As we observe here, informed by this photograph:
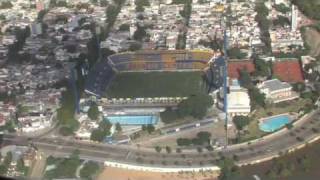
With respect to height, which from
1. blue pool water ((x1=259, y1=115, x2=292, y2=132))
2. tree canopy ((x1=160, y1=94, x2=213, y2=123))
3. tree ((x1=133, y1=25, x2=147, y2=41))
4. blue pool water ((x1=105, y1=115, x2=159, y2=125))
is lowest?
blue pool water ((x1=105, y1=115, x2=159, y2=125))

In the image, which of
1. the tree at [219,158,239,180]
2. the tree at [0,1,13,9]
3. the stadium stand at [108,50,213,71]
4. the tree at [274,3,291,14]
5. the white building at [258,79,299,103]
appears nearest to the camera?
the tree at [219,158,239,180]

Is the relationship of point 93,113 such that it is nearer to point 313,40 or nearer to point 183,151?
point 183,151

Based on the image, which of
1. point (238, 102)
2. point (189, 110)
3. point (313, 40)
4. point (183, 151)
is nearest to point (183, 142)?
point (183, 151)

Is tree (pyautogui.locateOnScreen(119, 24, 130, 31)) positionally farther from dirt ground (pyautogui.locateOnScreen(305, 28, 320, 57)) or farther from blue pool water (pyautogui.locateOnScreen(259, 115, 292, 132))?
blue pool water (pyautogui.locateOnScreen(259, 115, 292, 132))

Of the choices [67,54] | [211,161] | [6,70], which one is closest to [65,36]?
[67,54]

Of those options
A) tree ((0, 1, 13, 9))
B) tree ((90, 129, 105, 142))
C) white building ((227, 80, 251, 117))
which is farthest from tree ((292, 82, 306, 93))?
tree ((0, 1, 13, 9))

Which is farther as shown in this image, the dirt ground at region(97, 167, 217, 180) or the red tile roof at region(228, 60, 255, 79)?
the red tile roof at region(228, 60, 255, 79)

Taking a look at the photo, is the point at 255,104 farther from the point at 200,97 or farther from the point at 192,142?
the point at 192,142
